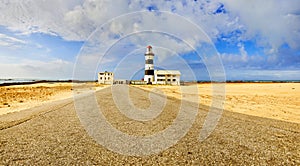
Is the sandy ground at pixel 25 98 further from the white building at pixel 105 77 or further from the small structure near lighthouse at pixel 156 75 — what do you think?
the white building at pixel 105 77

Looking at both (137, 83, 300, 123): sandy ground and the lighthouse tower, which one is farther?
the lighthouse tower

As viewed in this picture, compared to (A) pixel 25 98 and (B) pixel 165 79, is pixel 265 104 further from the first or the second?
(B) pixel 165 79

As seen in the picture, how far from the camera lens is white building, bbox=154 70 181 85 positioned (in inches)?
3351

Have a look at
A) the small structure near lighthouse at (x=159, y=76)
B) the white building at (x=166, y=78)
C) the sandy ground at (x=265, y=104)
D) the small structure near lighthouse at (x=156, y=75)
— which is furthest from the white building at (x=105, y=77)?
the sandy ground at (x=265, y=104)

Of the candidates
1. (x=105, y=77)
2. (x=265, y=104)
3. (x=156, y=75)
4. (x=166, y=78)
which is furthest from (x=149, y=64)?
(x=265, y=104)

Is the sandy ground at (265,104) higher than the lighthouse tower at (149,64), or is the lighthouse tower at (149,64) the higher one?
the lighthouse tower at (149,64)

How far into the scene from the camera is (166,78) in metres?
85.8

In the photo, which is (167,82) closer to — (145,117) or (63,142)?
(145,117)

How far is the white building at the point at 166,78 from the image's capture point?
8512cm

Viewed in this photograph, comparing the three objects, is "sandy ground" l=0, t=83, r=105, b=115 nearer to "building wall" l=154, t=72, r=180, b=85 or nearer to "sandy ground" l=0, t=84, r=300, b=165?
"sandy ground" l=0, t=84, r=300, b=165

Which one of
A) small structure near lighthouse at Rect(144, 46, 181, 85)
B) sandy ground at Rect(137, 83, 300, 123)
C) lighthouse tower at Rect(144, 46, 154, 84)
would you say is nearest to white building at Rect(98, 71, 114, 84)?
small structure near lighthouse at Rect(144, 46, 181, 85)

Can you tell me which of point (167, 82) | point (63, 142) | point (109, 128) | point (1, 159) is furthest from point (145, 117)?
point (167, 82)

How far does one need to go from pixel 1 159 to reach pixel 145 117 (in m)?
8.07

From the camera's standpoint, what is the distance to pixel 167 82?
85.4 metres
